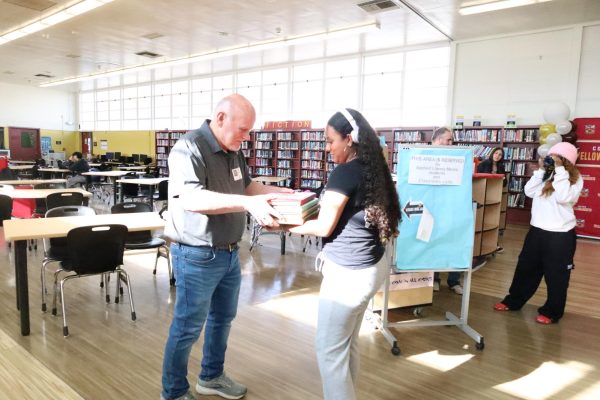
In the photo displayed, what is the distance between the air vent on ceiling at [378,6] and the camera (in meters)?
7.37

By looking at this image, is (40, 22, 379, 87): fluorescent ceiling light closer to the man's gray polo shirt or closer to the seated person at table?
the seated person at table

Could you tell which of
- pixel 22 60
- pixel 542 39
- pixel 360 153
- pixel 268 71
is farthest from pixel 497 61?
pixel 22 60

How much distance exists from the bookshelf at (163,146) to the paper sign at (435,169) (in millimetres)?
14589

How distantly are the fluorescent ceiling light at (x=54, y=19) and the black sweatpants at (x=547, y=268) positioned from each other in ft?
26.3

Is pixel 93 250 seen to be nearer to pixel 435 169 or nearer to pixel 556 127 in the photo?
pixel 435 169

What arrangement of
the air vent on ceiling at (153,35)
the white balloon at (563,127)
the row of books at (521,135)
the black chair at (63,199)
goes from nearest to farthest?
the black chair at (63,199), the white balloon at (563,127), the row of books at (521,135), the air vent on ceiling at (153,35)

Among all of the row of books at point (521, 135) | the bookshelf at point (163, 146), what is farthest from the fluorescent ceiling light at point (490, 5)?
the bookshelf at point (163, 146)

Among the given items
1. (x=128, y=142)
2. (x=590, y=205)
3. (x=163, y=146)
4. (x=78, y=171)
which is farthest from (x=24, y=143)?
(x=590, y=205)

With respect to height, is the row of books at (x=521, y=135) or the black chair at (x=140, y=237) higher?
the row of books at (x=521, y=135)

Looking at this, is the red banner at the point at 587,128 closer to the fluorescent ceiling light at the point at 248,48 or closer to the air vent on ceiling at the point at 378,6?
the air vent on ceiling at the point at 378,6

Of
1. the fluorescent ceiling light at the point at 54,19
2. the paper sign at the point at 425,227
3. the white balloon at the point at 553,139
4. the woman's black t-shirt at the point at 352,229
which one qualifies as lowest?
the paper sign at the point at 425,227

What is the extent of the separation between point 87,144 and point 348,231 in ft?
73.1

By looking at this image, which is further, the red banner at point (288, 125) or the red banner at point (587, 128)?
the red banner at point (288, 125)

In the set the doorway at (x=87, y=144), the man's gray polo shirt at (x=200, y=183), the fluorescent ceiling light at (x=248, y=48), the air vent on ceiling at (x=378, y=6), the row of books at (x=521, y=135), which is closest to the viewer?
the man's gray polo shirt at (x=200, y=183)
